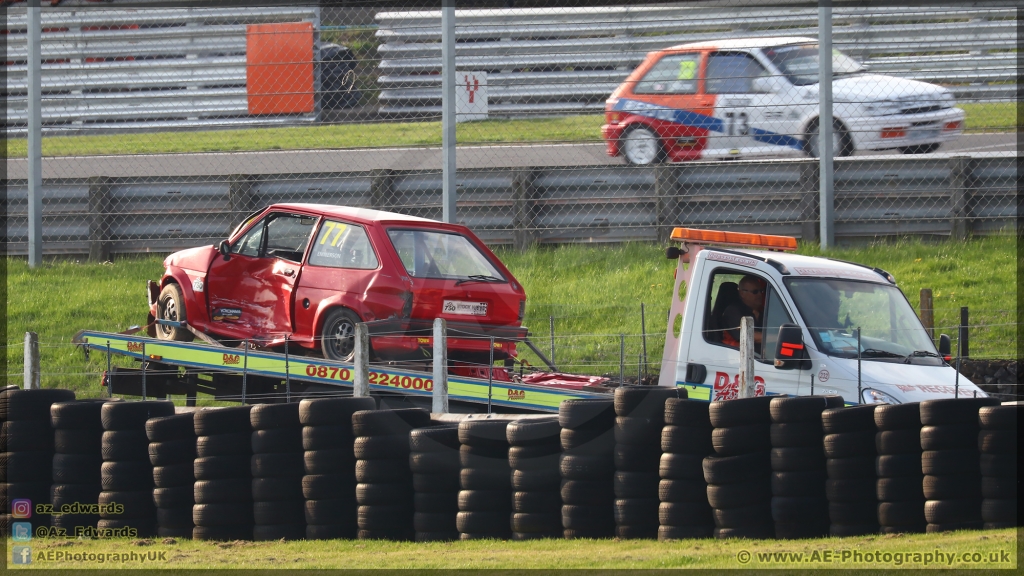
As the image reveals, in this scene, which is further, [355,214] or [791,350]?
[355,214]

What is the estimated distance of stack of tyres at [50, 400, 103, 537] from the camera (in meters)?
8.20

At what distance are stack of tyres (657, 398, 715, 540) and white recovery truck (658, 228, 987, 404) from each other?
1581 millimetres

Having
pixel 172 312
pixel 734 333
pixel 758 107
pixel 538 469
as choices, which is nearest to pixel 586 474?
pixel 538 469

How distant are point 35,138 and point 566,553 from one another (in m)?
10.4

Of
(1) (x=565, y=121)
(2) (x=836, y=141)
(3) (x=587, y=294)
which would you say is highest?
(1) (x=565, y=121)

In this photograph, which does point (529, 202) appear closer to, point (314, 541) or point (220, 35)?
point (220, 35)

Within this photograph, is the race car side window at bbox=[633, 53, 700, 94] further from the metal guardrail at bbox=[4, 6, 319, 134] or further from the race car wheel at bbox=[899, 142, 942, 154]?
the metal guardrail at bbox=[4, 6, 319, 134]

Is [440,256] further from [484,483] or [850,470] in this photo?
[850,470]

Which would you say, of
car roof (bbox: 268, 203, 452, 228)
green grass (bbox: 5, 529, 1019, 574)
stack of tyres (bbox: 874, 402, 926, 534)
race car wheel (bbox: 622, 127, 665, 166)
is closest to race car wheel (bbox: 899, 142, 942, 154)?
race car wheel (bbox: 622, 127, 665, 166)

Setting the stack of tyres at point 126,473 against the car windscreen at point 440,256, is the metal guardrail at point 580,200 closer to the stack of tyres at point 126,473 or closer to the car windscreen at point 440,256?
the car windscreen at point 440,256

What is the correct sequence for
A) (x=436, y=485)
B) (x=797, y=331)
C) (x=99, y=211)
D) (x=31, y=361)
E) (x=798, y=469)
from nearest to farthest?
(x=798, y=469), (x=436, y=485), (x=797, y=331), (x=31, y=361), (x=99, y=211)

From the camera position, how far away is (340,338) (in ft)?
30.5

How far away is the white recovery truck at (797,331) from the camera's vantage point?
8.45 metres

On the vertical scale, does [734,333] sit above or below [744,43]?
below
